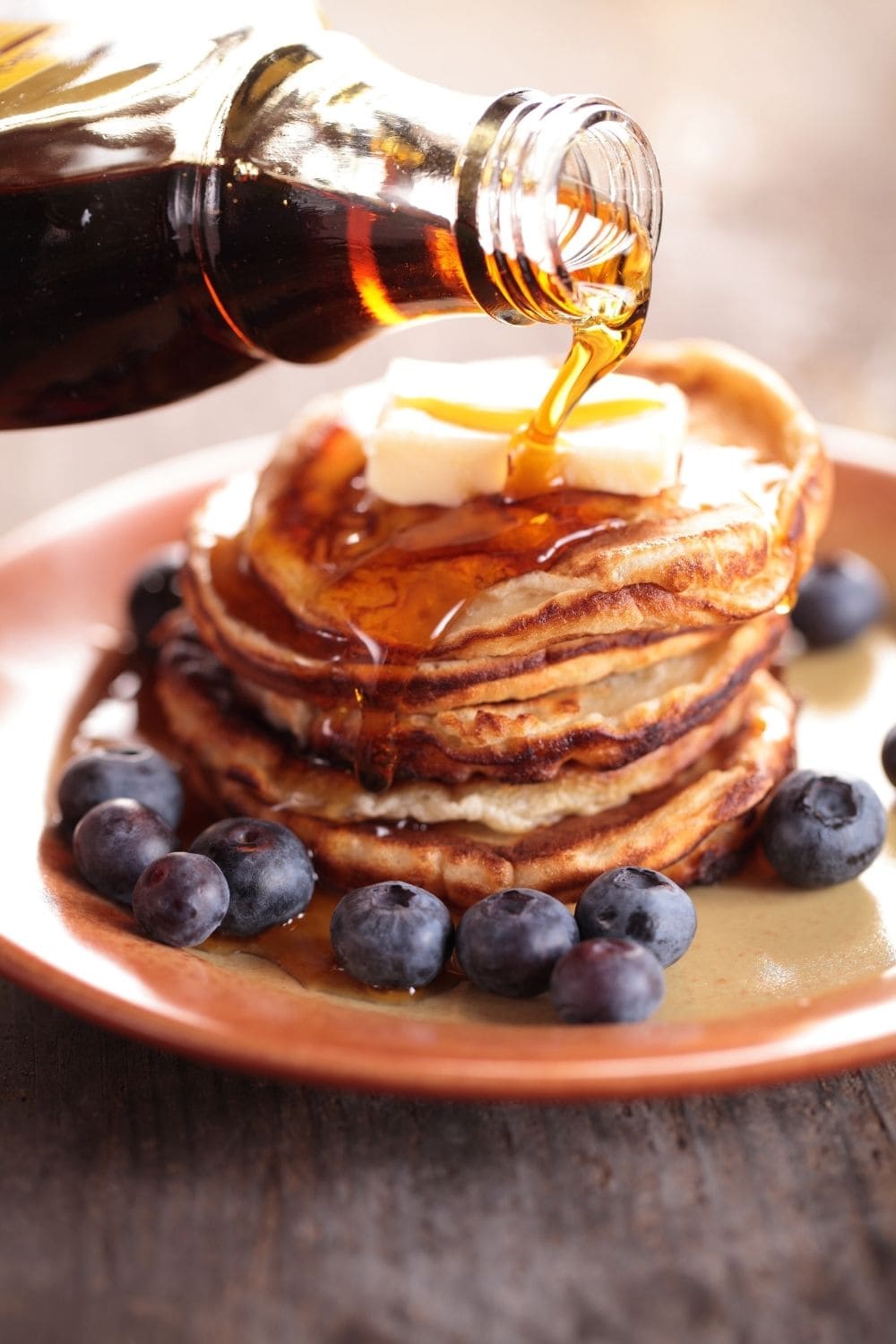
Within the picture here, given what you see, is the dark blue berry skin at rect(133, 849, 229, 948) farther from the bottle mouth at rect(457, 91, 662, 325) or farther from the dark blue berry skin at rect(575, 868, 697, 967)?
the bottle mouth at rect(457, 91, 662, 325)

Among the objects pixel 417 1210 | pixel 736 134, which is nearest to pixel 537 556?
pixel 417 1210

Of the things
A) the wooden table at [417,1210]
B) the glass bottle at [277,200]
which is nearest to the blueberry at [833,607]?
the glass bottle at [277,200]

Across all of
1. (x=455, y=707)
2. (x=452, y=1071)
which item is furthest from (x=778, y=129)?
(x=452, y=1071)

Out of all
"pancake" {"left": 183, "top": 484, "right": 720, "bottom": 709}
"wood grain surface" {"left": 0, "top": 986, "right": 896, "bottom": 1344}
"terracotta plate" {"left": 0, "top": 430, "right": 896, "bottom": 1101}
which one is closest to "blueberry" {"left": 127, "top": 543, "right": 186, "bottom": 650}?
"terracotta plate" {"left": 0, "top": 430, "right": 896, "bottom": 1101}

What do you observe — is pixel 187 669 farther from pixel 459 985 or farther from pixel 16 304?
pixel 459 985

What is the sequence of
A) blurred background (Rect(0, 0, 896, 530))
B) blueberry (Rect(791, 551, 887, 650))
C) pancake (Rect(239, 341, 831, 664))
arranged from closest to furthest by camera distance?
pancake (Rect(239, 341, 831, 664)) < blueberry (Rect(791, 551, 887, 650)) < blurred background (Rect(0, 0, 896, 530))

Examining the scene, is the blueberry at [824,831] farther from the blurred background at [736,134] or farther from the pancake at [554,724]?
the blurred background at [736,134]
